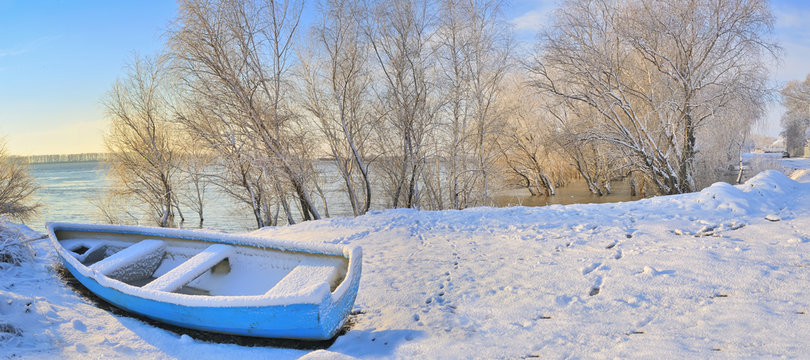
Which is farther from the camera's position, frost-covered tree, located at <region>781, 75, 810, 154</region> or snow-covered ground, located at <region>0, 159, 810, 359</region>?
frost-covered tree, located at <region>781, 75, 810, 154</region>

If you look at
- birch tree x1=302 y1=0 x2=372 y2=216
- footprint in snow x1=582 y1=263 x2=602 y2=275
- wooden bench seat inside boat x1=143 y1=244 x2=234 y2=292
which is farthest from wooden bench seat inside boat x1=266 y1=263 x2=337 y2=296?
birch tree x1=302 y1=0 x2=372 y2=216

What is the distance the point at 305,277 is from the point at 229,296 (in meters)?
0.71

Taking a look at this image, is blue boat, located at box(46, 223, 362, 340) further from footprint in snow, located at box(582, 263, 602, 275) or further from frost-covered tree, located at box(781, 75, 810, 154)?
frost-covered tree, located at box(781, 75, 810, 154)

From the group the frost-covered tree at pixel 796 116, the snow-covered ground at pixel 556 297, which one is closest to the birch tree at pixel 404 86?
the snow-covered ground at pixel 556 297

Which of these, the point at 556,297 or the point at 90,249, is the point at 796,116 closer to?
the point at 556,297

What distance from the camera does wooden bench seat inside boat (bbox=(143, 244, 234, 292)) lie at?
4.14 meters

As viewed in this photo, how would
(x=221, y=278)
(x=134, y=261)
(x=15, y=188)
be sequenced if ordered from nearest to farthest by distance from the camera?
(x=221, y=278)
(x=134, y=261)
(x=15, y=188)

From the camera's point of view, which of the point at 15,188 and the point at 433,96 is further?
the point at 15,188

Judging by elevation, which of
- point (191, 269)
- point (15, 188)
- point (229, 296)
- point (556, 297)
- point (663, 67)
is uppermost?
point (663, 67)

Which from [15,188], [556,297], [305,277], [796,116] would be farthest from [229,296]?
[796,116]

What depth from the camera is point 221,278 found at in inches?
196

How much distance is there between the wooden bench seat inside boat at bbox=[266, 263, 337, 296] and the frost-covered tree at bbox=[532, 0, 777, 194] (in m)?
9.35

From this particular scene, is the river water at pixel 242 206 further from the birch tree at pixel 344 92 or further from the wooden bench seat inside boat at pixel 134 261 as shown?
the wooden bench seat inside boat at pixel 134 261

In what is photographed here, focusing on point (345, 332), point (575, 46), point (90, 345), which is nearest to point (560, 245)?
point (345, 332)
